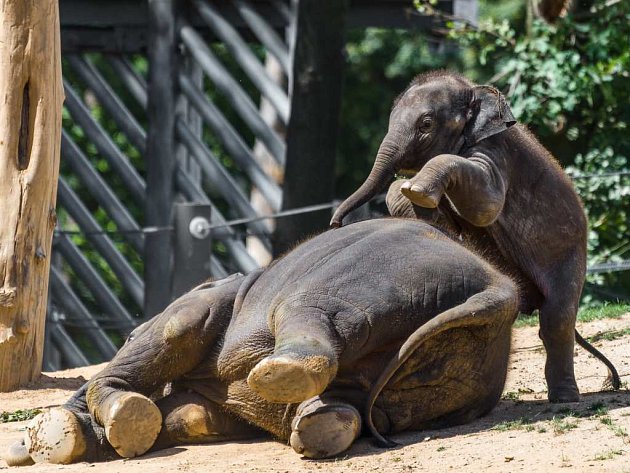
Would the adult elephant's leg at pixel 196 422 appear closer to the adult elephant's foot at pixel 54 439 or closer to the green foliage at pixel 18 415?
the adult elephant's foot at pixel 54 439

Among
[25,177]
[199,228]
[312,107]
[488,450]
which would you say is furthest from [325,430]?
[312,107]

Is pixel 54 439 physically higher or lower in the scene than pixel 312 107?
lower

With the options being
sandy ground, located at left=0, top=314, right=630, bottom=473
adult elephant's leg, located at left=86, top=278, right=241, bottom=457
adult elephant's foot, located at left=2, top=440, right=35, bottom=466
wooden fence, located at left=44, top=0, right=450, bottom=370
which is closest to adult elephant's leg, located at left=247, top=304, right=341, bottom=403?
sandy ground, located at left=0, top=314, right=630, bottom=473

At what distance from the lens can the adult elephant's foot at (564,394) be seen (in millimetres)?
5621

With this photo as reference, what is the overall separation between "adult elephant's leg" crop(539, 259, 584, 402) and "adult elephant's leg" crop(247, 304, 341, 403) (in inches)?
48.3

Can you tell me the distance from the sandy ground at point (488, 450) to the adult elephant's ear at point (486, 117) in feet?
3.83

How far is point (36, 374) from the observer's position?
8.09 metres

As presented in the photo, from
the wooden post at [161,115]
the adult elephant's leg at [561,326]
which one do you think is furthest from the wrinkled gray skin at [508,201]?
the wooden post at [161,115]

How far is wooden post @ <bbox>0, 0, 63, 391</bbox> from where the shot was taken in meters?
7.91

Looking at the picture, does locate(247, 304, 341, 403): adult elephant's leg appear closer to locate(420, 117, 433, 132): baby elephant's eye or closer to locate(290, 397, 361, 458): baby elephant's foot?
locate(290, 397, 361, 458): baby elephant's foot

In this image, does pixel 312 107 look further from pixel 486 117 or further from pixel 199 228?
pixel 486 117

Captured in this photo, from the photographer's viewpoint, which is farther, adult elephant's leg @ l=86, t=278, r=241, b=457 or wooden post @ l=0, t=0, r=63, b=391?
wooden post @ l=0, t=0, r=63, b=391

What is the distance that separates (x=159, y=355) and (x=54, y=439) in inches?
20.6

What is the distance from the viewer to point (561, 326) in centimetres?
558
